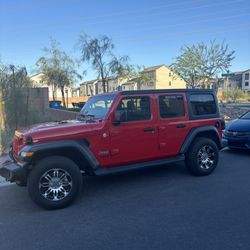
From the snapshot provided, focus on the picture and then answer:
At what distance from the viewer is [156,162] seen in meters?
5.21

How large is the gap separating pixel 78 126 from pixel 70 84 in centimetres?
2451

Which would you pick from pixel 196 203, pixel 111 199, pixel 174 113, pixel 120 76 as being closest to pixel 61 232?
pixel 111 199

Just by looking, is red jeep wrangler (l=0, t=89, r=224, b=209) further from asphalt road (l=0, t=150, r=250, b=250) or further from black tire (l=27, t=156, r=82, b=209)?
asphalt road (l=0, t=150, r=250, b=250)

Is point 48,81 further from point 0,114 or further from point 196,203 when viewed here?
point 196,203

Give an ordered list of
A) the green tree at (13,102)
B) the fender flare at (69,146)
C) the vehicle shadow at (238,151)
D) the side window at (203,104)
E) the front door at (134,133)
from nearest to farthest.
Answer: the fender flare at (69,146)
the front door at (134,133)
the side window at (203,104)
the vehicle shadow at (238,151)
the green tree at (13,102)

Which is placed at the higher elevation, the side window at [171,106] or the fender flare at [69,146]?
the side window at [171,106]

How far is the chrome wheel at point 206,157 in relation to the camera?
18.7ft

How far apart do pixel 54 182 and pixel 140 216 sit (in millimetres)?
1473

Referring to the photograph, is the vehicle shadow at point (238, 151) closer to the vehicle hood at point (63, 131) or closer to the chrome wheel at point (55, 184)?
the vehicle hood at point (63, 131)

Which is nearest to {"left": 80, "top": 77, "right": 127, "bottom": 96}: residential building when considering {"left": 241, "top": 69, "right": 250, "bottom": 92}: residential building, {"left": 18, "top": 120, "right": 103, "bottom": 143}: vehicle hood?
{"left": 18, "top": 120, "right": 103, "bottom": 143}: vehicle hood

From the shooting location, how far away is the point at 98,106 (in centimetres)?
523

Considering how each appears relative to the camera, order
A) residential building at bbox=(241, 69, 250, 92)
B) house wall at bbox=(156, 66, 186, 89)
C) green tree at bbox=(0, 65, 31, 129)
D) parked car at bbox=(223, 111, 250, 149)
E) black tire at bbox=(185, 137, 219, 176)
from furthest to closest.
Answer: residential building at bbox=(241, 69, 250, 92) → house wall at bbox=(156, 66, 186, 89) → green tree at bbox=(0, 65, 31, 129) → parked car at bbox=(223, 111, 250, 149) → black tire at bbox=(185, 137, 219, 176)

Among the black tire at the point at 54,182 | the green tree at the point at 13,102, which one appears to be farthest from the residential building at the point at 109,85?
the black tire at the point at 54,182

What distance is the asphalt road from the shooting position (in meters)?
3.16
